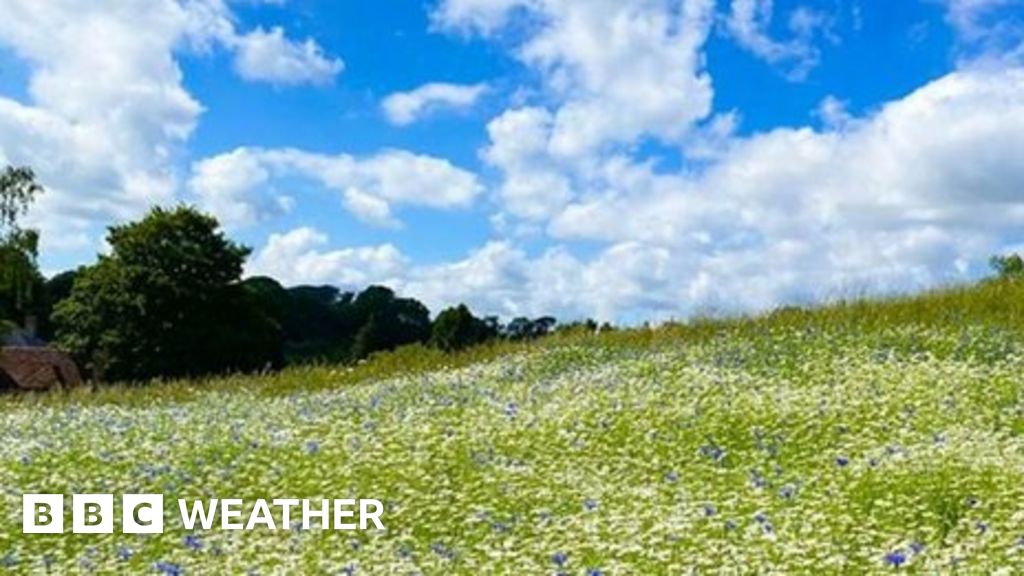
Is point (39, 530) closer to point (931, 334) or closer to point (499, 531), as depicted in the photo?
point (499, 531)

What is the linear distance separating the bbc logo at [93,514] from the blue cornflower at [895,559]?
5.85 metres

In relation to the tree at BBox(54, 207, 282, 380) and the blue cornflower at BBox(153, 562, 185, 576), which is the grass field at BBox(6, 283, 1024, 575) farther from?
the tree at BBox(54, 207, 282, 380)

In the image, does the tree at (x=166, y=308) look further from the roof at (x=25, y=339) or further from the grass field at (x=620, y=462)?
the grass field at (x=620, y=462)

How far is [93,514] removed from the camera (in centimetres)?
1109

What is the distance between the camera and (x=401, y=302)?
282ft

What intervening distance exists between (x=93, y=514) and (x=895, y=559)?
706 centimetres

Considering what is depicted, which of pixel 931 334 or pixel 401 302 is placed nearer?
pixel 931 334

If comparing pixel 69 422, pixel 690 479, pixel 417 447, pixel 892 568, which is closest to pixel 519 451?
pixel 417 447

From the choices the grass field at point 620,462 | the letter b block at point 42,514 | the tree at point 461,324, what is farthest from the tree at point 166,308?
the letter b block at point 42,514

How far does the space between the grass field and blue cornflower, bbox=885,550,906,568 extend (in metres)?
0.03

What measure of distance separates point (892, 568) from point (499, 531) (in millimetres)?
2792

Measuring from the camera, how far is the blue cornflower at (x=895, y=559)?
698 centimetres

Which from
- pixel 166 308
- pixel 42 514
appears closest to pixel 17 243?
pixel 166 308

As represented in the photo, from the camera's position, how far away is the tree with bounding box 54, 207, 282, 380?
50562 mm
